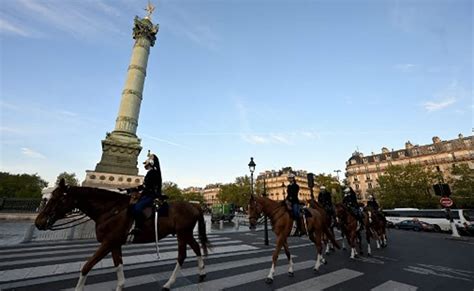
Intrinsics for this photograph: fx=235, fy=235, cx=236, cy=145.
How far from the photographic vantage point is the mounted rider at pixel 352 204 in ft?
34.9

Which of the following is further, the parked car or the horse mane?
the parked car

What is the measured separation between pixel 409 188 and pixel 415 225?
1976 centimetres

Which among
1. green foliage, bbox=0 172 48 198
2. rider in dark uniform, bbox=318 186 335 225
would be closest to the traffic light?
rider in dark uniform, bbox=318 186 335 225

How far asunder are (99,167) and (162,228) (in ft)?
82.0

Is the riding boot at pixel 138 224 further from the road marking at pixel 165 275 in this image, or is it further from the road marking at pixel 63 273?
the road marking at pixel 63 273

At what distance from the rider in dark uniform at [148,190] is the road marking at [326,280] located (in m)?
3.61

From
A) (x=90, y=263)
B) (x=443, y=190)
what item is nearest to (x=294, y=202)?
(x=90, y=263)

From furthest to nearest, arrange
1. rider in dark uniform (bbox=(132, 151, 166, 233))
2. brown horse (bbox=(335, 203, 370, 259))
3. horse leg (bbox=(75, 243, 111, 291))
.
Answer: brown horse (bbox=(335, 203, 370, 259)) < rider in dark uniform (bbox=(132, 151, 166, 233)) < horse leg (bbox=(75, 243, 111, 291))

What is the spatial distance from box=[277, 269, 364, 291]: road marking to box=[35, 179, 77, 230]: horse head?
506 centimetres

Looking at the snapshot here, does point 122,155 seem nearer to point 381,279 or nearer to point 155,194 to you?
point 155,194

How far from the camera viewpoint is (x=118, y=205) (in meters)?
5.34

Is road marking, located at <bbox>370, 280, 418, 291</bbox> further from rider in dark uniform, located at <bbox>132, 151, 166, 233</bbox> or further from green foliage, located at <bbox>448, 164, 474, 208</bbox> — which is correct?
green foliage, located at <bbox>448, 164, 474, 208</bbox>

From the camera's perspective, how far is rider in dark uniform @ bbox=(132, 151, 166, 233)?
5312mm

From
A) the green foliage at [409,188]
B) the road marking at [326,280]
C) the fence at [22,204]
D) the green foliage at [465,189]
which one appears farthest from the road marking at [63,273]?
the green foliage at [409,188]
